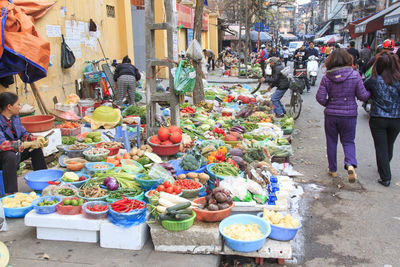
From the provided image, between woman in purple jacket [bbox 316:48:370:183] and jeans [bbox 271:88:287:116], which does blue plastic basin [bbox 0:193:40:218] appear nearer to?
woman in purple jacket [bbox 316:48:370:183]

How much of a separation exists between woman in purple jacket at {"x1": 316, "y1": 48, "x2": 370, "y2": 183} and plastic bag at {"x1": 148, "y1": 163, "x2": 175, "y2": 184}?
2873mm

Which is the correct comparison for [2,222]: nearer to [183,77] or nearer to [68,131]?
[68,131]

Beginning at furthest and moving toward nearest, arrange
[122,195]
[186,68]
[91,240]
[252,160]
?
[186,68] < [252,160] < [122,195] < [91,240]

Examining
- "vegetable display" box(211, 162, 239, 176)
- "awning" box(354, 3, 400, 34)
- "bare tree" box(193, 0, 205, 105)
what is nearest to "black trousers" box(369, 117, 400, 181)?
"vegetable display" box(211, 162, 239, 176)

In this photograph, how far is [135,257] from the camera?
3703 mm

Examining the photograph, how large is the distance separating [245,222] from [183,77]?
3.49m

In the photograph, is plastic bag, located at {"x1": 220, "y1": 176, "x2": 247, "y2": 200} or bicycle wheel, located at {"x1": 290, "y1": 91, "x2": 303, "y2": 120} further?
bicycle wheel, located at {"x1": 290, "y1": 91, "x2": 303, "y2": 120}

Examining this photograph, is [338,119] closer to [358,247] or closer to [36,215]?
[358,247]

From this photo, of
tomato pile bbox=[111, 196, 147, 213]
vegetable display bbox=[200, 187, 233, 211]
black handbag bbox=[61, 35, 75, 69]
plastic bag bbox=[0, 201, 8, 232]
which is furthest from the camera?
black handbag bbox=[61, 35, 75, 69]

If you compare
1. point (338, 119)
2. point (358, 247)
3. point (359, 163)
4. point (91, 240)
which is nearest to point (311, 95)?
point (359, 163)

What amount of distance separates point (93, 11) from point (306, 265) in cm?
1092

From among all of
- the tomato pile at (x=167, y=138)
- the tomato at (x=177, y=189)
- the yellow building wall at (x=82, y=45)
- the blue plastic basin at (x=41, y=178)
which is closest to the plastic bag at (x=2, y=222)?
the blue plastic basin at (x=41, y=178)

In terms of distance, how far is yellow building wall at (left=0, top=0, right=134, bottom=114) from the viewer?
9148mm

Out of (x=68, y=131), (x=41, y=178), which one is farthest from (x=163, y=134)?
(x=68, y=131)
